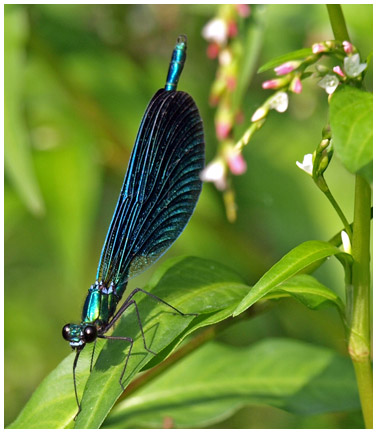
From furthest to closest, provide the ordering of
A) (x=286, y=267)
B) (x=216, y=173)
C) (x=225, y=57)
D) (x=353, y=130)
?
(x=225, y=57) < (x=216, y=173) < (x=286, y=267) < (x=353, y=130)

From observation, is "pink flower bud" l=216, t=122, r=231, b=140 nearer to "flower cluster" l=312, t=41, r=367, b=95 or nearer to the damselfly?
the damselfly

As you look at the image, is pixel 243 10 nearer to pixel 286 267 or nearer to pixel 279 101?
pixel 279 101

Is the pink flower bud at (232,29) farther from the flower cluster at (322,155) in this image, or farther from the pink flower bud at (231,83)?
the flower cluster at (322,155)

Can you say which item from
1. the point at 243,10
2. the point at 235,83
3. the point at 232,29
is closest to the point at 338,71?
the point at 235,83

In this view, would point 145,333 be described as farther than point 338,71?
Yes

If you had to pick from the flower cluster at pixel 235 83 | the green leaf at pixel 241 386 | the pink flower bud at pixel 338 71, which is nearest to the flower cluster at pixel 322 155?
the flower cluster at pixel 235 83
